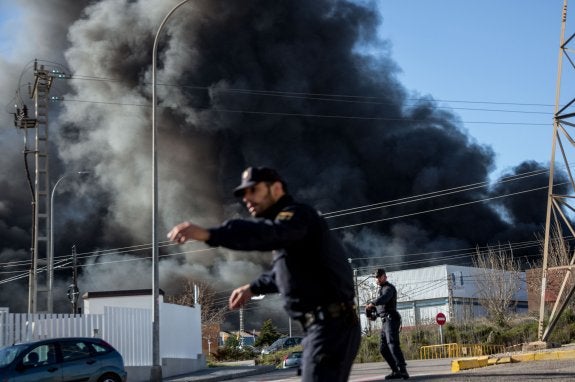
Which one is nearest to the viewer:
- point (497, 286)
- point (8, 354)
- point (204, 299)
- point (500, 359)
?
point (8, 354)

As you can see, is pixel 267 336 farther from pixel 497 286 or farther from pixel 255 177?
pixel 255 177

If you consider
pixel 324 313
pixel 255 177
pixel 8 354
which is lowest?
pixel 324 313

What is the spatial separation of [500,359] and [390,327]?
11.3 feet

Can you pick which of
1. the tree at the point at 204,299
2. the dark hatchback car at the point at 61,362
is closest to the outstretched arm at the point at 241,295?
the dark hatchback car at the point at 61,362

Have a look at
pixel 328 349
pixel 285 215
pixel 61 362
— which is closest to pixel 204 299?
pixel 61 362

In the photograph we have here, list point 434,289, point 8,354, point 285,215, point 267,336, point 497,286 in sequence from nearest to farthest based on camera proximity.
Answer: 1. point 285,215
2. point 8,354
3. point 497,286
4. point 267,336
5. point 434,289

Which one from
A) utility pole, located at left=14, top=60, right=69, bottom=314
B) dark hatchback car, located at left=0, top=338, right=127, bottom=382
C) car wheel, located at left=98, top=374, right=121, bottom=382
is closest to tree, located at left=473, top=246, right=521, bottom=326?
utility pole, located at left=14, top=60, right=69, bottom=314

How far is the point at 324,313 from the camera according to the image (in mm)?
3838

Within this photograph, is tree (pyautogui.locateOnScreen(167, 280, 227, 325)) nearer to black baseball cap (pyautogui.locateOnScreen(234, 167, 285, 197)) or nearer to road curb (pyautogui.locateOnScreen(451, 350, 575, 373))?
road curb (pyautogui.locateOnScreen(451, 350, 575, 373))

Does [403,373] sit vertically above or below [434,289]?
below

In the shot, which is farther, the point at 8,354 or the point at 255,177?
the point at 8,354

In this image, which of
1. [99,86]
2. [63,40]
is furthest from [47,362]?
[63,40]

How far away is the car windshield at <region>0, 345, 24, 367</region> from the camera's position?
12.4m

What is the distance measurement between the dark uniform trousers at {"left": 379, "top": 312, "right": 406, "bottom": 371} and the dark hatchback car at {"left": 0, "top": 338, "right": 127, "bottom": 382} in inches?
205
